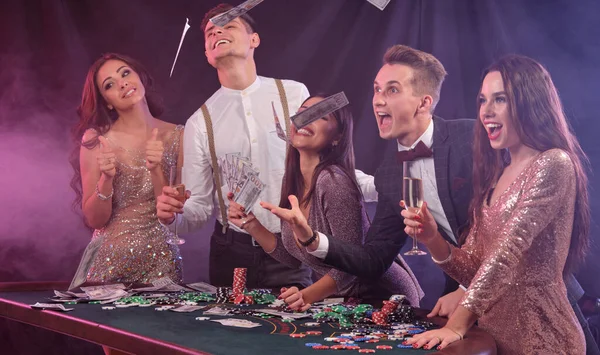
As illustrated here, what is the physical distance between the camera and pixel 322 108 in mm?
3783

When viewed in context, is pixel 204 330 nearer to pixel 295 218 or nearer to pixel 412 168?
pixel 295 218

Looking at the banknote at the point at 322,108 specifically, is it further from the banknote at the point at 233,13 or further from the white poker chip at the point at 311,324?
the white poker chip at the point at 311,324

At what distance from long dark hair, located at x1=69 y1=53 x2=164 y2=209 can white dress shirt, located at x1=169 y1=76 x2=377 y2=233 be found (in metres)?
0.37

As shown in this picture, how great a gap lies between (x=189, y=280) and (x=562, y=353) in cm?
256

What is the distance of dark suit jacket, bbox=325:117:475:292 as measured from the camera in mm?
3180

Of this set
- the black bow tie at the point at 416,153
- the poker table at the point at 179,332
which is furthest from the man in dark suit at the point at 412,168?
the poker table at the point at 179,332

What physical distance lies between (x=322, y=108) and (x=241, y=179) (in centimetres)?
62

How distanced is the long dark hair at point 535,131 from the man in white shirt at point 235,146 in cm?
131

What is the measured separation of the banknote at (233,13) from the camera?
4.31 metres

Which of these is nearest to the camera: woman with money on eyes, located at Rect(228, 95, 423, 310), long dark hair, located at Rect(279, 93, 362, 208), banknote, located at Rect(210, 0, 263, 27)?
woman with money on eyes, located at Rect(228, 95, 423, 310)

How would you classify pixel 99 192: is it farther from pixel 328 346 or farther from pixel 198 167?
pixel 328 346

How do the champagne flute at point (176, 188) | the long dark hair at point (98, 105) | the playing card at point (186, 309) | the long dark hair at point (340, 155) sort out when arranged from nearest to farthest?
the playing card at point (186, 309)
the long dark hair at point (340, 155)
the champagne flute at point (176, 188)
the long dark hair at point (98, 105)

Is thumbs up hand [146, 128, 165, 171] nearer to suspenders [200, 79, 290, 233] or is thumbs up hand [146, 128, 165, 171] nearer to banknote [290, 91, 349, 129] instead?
suspenders [200, 79, 290, 233]


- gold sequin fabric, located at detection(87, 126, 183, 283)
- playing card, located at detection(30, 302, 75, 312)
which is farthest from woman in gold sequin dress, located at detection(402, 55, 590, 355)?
gold sequin fabric, located at detection(87, 126, 183, 283)
